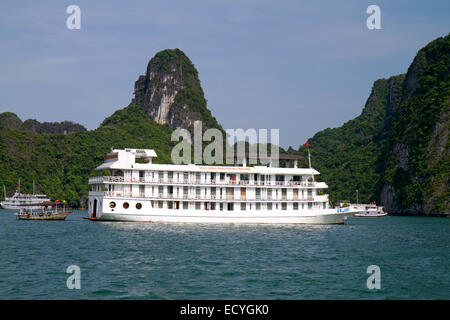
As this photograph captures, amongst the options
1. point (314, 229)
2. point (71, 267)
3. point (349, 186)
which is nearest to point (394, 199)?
point (349, 186)

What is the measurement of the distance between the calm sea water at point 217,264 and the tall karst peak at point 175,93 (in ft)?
429

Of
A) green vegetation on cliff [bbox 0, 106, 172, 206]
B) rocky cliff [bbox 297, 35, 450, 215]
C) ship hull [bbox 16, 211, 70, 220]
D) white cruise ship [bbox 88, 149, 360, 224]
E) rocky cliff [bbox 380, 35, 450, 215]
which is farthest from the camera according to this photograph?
green vegetation on cliff [bbox 0, 106, 172, 206]


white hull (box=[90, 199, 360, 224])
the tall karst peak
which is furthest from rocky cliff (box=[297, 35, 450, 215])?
white hull (box=[90, 199, 360, 224])

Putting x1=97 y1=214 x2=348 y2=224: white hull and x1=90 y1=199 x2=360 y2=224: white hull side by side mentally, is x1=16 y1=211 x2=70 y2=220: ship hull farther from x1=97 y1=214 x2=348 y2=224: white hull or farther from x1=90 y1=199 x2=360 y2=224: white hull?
x1=97 y1=214 x2=348 y2=224: white hull

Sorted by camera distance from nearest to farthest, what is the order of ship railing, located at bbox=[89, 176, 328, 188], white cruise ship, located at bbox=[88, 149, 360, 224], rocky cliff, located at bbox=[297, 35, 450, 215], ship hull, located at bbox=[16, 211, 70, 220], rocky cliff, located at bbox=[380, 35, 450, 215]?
white cruise ship, located at bbox=[88, 149, 360, 224] < ship railing, located at bbox=[89, 176, 328, 188] < ship hull, located at bbox=[16, 211, 70, 220] < rocky cliff, located at bbox=[380, 35, 450, 215] < rocky cliff, located at bbox=[297, 35, 450, 215]

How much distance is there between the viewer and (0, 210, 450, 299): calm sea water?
19984 millimetres

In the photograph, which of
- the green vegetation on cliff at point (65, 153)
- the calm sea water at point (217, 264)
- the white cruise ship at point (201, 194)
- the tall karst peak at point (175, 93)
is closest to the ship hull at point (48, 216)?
the white cruise ship at point (201, 194)

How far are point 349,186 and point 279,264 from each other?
12174 centimetres

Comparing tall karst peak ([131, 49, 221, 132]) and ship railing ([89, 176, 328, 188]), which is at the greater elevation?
tall karst peak ([131, 49, 221, 132])

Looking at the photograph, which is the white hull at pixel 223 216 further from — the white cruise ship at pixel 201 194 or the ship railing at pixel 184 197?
the ship railing at pixel 184 197

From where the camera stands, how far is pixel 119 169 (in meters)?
49.7

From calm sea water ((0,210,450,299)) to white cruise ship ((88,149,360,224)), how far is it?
283 inches

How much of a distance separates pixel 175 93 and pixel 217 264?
151249mm
